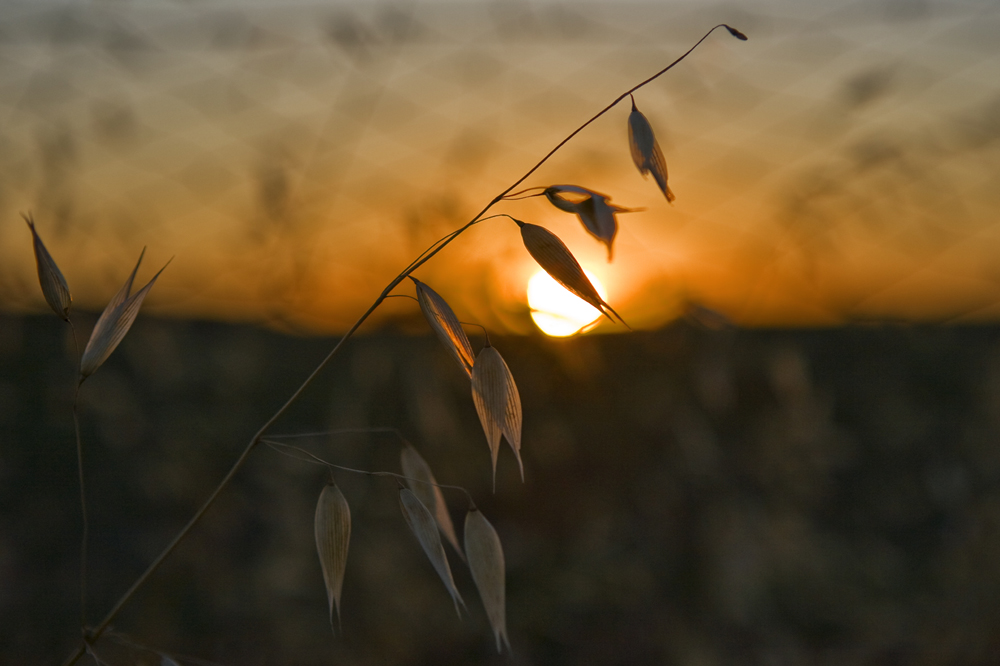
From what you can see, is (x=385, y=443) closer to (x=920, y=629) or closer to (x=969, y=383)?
(x=920, y=629)

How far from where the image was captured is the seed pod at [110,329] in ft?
0.99

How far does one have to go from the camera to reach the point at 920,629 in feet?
3.17

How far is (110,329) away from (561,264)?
0.72ft

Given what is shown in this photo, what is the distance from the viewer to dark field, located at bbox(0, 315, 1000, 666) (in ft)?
3.11

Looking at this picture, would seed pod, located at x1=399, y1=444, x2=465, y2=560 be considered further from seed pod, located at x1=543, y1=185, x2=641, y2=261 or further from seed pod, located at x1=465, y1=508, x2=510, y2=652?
seed pod, located at x1=543, y1=185, x2=641, y2=261

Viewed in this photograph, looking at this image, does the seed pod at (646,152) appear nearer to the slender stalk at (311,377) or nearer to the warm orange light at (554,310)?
the slender stalk at (311,377)

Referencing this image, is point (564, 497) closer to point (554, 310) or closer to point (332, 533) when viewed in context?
point (554, 310)

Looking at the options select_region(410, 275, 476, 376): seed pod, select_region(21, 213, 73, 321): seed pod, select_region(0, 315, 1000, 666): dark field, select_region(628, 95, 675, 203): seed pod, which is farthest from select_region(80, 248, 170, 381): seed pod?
select_region(0, 315, 1000, 666): dark field

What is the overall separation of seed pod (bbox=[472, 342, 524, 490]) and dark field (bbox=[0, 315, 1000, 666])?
28.5 inches

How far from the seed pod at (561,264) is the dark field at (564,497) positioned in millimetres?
785

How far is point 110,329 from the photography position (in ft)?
1.01

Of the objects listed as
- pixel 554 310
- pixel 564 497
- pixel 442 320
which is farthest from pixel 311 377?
pixel 564 497

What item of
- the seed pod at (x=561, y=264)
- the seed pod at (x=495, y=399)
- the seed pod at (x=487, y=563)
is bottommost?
the seed pod at (x=487, y=563)

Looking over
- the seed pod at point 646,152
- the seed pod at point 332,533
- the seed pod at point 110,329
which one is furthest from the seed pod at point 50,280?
the seed pod at point 646,152
